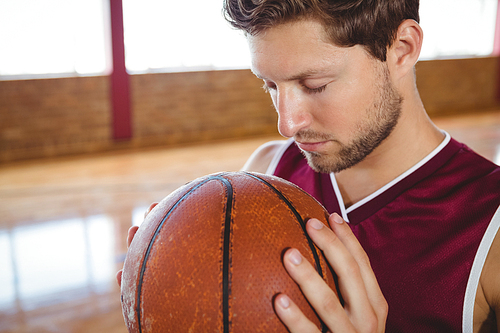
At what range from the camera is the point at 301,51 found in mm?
934

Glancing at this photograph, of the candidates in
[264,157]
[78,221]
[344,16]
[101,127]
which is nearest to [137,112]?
[101,127]

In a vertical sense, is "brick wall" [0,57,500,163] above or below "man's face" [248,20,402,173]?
below

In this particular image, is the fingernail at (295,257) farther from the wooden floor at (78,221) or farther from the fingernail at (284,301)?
the wooden floor at (78,221)

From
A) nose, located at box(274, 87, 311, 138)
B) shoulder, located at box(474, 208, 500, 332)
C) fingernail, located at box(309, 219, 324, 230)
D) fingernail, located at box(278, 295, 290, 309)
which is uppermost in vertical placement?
nose, located at box(274, 87, 311, 138)

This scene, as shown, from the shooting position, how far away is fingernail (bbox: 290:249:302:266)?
68 cm

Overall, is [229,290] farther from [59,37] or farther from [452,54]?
[452,54]

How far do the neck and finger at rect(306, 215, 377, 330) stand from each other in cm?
44

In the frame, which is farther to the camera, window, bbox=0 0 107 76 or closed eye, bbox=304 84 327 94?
window, bbox=0 0 107 76

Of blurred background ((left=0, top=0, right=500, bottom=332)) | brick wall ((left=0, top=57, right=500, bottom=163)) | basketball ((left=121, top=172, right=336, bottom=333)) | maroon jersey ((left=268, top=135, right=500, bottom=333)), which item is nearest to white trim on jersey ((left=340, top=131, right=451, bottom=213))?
maroon jersey ((left=268, top=135, right=500, bottom=333))

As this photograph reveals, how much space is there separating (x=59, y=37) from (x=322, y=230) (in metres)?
5.00

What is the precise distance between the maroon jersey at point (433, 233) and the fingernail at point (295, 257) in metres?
0.38

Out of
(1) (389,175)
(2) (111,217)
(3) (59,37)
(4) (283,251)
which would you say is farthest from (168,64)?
(4) (283,251)

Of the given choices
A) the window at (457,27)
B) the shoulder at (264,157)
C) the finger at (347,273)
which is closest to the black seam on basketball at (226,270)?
the finger at (347,273)

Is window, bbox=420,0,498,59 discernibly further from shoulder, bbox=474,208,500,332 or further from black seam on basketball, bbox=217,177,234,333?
black seam on basketball, bbox=217,177,234,333
